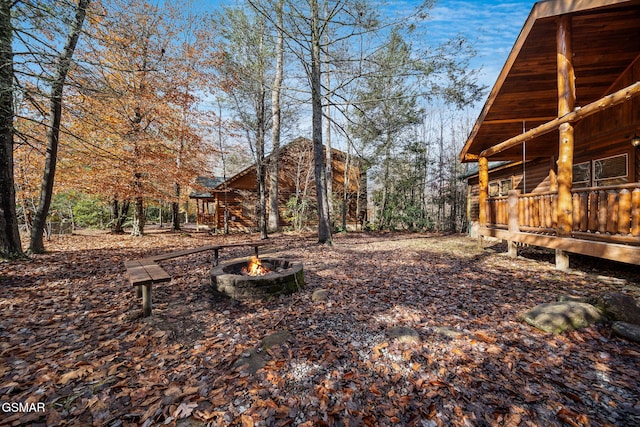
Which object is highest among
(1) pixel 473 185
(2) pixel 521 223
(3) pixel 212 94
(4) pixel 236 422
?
(3) pixel 212 94

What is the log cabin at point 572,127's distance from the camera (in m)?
4.67

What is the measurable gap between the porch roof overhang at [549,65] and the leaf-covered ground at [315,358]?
489 centimetres

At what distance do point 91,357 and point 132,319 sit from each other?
3.14 feet

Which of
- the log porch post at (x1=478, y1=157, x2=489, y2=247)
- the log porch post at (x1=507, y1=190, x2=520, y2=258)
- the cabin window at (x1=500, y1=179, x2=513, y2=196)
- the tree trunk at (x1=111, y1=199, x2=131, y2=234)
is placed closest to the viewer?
the log porch post at (x1=507, y1=190, x2=520, y2=258)

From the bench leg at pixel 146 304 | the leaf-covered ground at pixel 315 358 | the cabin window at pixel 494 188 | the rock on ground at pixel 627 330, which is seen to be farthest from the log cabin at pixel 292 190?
the rock on ground at pixel 627 330

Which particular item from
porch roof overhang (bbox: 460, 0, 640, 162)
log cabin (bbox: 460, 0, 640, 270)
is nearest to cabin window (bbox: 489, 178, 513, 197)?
log cabin (bbox: 460, 0, 640, 270)

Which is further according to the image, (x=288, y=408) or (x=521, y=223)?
(x=521, y=223)

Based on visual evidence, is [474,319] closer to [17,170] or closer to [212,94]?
[212,94]

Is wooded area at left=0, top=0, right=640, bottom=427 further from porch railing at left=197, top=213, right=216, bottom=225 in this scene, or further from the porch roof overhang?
porch railing at left=197, top=213, right=216, bottom=225

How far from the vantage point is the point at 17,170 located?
11.5 m

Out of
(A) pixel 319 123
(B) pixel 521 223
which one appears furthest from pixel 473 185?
(A) pixel 319 123

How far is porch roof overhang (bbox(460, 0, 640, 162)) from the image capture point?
5238 millimetres

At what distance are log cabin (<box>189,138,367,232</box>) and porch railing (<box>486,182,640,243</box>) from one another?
436 inches

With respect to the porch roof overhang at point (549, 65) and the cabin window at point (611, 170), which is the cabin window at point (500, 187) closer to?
the porch roof overhang at point (549, 65)
